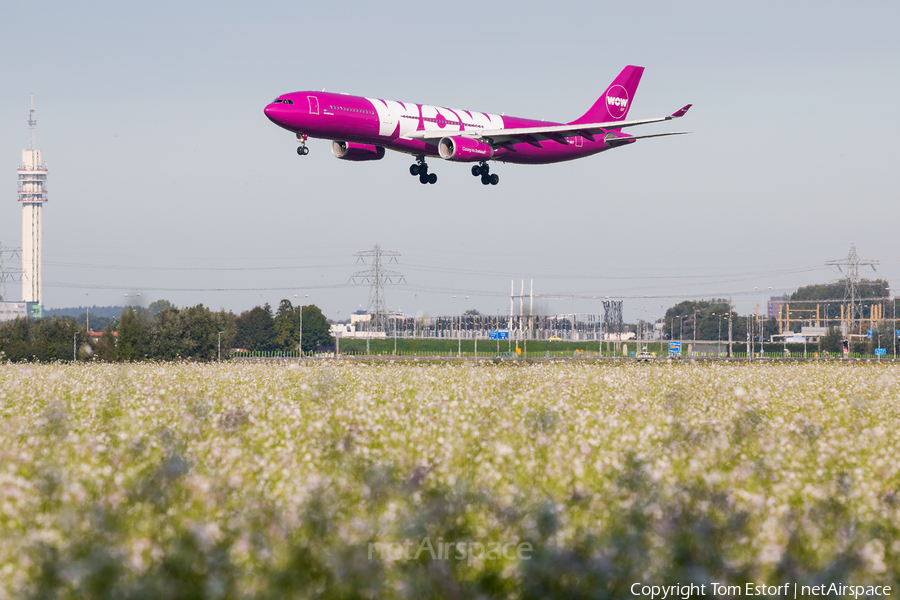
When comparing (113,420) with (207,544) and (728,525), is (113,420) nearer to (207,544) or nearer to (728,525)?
(207,544)

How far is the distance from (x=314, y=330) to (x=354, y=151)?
13709 cm

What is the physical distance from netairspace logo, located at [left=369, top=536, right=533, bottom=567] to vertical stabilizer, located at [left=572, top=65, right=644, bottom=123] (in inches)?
2344

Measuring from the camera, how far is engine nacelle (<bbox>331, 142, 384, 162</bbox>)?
45000 millimetres

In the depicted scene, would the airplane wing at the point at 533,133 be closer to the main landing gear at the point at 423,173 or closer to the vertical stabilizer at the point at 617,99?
the main landing gear at the point at 423,173

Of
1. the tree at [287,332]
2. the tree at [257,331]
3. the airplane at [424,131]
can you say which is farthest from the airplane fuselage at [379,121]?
the tree at [257,331]

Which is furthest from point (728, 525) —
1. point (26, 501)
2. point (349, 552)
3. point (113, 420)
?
point (113, 420)

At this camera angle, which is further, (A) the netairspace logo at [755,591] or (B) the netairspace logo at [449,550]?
(B) the netairspace logo at [449,550]

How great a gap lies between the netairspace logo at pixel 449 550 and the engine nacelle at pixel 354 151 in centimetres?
3782

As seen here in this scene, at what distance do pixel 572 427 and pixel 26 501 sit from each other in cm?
978

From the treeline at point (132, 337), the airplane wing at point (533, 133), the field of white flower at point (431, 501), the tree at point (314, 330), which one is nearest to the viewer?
→ the field of white flower at point (431, 501)

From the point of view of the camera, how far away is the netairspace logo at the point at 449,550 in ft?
28.1

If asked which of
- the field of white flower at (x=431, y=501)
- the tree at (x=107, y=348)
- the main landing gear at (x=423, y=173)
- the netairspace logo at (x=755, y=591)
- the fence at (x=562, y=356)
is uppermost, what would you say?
the main landing gear at (x=423, y=173)

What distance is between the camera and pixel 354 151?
45188mm

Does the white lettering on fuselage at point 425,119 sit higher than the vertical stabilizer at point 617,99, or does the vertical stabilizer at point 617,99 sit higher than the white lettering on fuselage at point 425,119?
the vertical stabilizer at point 617,99
